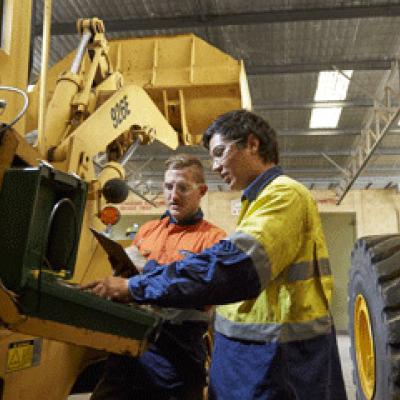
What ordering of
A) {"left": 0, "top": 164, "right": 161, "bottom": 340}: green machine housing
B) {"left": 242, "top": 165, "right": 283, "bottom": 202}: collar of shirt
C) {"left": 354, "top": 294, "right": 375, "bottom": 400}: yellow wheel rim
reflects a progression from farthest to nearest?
{"left": 354, "top": 294, "right": 375, "bottom": 400}: yellow wheel rim, {"left": 242, "top": 165, "right": 283, "bottom": 202}: collar of shirt, {"left": 0, "top": 164, "right": 161, "bottom": 340}: green machine housing

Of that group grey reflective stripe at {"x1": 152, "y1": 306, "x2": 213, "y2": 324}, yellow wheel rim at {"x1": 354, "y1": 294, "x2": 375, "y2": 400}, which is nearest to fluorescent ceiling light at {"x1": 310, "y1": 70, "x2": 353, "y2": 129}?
yellow wheel rim at {"x1": 354, "y1": 294, "x2": 375, "y2": 400}

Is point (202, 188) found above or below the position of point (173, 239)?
above

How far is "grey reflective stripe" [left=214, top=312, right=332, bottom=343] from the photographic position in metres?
1.91

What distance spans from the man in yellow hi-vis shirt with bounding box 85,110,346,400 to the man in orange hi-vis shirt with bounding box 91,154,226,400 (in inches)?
19.5

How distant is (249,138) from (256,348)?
82 centimetres

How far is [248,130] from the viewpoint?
216 cm

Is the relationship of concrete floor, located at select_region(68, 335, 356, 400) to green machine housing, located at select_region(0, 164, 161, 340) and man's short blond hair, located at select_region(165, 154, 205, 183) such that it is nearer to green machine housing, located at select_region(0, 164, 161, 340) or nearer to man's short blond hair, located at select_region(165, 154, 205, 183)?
man's short blond hair, located at select_region(165, 154, 205, 183)

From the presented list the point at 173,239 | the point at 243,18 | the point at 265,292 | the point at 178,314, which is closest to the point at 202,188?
the point at 173,239

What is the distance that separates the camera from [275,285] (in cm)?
198

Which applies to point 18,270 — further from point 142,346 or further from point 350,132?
point 350,132

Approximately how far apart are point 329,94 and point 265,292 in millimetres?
8477

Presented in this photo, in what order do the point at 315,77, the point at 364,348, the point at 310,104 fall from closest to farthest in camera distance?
the point at 364,348, the point at 315,77, the point at 310,104

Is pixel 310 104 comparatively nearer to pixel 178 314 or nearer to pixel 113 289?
pixel 178 314

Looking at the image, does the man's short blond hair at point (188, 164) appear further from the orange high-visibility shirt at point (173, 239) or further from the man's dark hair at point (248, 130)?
the man's dark hair at point (248, 130)
